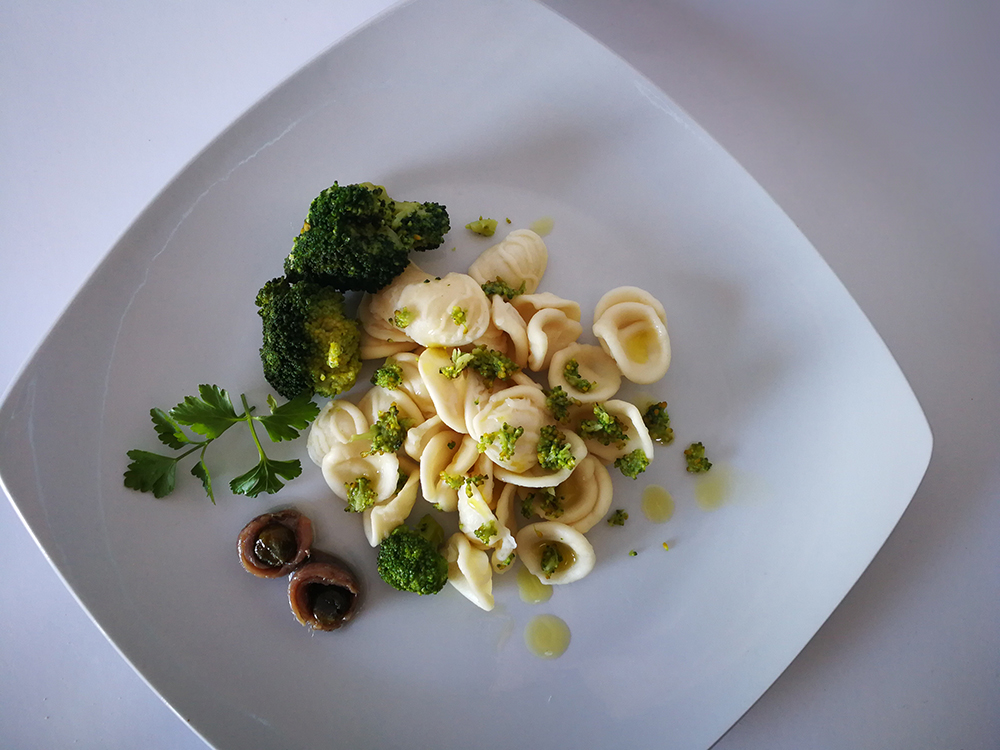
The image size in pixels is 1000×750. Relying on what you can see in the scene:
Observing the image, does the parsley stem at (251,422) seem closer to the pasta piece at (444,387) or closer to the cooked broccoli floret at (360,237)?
the cooked broccoli floret at (360,237)

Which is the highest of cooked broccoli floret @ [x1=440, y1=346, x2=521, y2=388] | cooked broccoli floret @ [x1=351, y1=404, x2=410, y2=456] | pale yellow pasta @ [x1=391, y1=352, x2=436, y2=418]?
cooked broccoli floret @ [x1=440, y1=346, x2=521, y2=388]

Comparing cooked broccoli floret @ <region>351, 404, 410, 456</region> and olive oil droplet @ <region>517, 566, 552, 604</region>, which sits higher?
cooked broccoli floret @ <region>351, 404, 410, 456</region>

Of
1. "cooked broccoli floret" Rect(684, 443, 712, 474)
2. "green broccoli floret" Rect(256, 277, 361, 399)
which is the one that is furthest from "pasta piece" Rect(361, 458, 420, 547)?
"cooked broccoli floret" Rect(684, 443, 712, 474)

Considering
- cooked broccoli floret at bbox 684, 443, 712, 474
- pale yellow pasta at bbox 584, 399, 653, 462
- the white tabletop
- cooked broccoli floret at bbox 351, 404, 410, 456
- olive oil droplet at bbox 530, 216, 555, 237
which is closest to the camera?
cooked broccoli floret at bbox 351, 404, 410, 456

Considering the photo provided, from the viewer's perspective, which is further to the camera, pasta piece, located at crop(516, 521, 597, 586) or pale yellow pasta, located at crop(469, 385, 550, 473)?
pasta piece, located at crop(516, 521, 597, 586)

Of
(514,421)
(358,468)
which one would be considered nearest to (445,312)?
(514,421)

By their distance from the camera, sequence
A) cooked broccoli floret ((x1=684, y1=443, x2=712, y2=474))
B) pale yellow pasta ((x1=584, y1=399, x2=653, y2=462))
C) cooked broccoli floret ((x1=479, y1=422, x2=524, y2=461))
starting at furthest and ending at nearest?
cooked broccoli floret ((x1=684, y1=443, x2=712, y2=474)), pale yellow pasta ((x1=584, y1=399, x2=653, y2=462)), cooked broccoli floret ((x1=479, y1=422, x2=524, y2=461))

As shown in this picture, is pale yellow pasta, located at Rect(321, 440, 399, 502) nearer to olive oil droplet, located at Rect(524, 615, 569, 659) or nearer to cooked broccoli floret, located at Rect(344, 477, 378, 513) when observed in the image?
cooked broccoli floret, located at Rect(344, 477, 378, 513)

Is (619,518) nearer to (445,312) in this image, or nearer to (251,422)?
(445,312)
